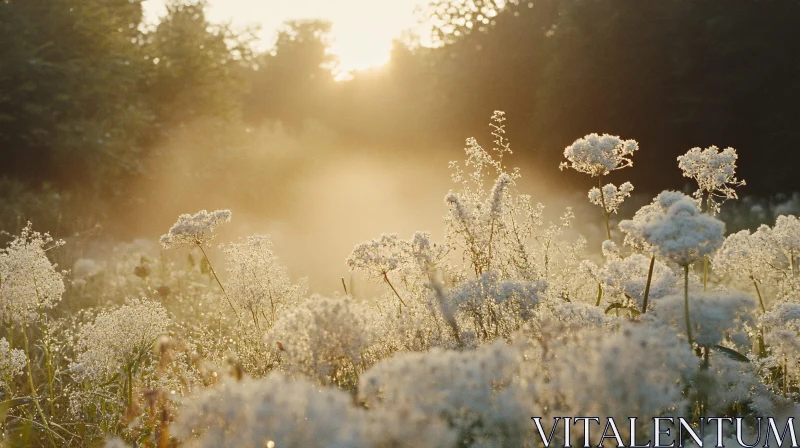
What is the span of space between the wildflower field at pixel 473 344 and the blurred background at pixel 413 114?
5347 millimetres

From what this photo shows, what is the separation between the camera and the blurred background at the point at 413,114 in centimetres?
1254

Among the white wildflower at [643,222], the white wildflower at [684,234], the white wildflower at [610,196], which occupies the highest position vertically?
the white wildflower at [610,196]

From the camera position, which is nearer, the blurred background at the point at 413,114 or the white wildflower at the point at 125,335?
the white wildflower at the point at 125,335

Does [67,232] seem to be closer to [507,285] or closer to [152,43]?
[152,43]

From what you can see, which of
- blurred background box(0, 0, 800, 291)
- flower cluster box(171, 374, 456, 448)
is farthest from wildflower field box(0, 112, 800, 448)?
blurred background box(0, 0, 800, 291)

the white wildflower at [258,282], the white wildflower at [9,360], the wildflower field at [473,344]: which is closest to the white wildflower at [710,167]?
the wildflower field at [473,344]

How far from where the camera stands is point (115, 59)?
14.6m

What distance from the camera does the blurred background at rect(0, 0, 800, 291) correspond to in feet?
41.1

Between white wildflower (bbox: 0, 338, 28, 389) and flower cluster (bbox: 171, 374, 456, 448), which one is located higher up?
white wildflower (bbox: 0, 338, 28, 389)

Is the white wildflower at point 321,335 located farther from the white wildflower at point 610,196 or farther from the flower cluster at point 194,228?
the white wildflower at point 610,196

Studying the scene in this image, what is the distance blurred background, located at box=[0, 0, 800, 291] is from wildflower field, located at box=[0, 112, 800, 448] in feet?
17.5

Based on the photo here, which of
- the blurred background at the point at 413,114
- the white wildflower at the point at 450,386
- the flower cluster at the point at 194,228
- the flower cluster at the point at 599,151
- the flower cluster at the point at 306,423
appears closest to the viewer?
the flower cluster at the point at 306,423

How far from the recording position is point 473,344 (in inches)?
96.2

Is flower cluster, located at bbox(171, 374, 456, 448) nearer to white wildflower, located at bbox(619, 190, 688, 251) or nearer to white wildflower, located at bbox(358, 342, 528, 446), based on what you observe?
white wildflower, located at bbox(358, 342, 528, 446)
